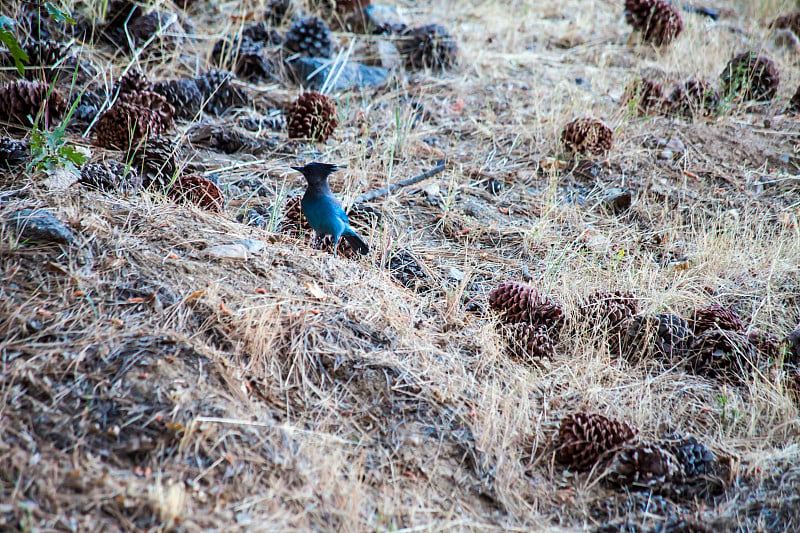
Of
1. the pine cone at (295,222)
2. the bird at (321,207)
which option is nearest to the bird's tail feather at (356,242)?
the bird at (321,207)

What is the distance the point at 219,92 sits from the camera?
4355 millimetres

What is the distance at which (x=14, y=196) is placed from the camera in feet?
8.67

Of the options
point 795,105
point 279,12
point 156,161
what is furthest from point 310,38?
point 795,105

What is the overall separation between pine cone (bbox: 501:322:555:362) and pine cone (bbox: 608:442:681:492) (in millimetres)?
585

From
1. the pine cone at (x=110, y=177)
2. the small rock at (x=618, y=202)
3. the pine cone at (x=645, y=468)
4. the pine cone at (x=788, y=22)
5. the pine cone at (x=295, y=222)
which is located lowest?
the small rock at (x=618, y=202)

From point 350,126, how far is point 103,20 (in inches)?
76.4

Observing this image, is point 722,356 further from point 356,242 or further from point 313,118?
point 313,118

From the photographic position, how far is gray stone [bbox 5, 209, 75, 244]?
2.36m

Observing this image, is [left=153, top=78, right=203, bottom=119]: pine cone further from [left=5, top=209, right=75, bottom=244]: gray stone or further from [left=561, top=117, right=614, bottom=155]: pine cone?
[left=561, top=117, right=614, bottom=155]: pine cone

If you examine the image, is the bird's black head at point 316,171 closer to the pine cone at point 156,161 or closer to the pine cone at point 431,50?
the pine cone at point 156,161

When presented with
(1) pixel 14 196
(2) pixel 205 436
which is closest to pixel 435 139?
(1) pixel 14 196

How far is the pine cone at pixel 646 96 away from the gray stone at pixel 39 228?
366cm

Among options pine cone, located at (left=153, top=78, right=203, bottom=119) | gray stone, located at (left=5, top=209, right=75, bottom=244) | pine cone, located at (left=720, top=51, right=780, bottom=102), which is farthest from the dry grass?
pine cone, located at (left=720, top=51, right=780, bottom=102)

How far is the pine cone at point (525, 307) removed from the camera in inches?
109
